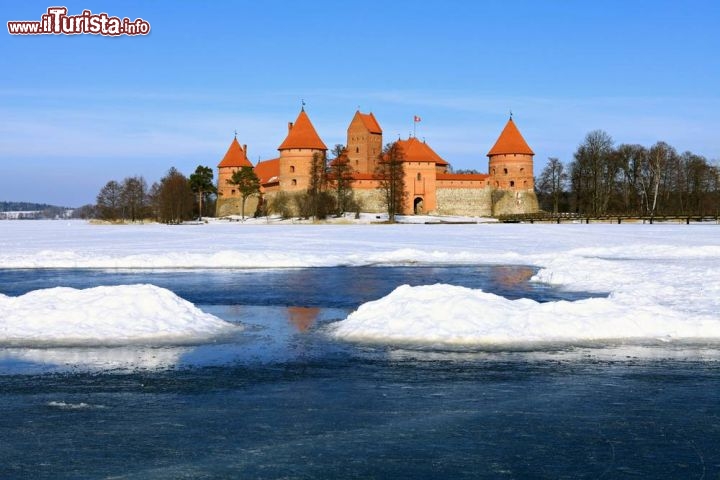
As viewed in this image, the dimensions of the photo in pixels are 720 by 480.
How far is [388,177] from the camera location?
7606 centimetres

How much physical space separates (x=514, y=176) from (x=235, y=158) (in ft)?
114

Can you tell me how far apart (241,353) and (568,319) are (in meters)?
4.32

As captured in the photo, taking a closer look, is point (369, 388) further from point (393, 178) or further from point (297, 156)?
point (297, 156)

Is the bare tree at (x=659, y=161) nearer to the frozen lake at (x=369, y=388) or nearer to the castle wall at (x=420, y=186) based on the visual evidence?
the castle wall at (x=420, y=186)

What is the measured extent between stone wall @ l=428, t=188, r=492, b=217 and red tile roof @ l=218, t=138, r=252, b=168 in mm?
25385

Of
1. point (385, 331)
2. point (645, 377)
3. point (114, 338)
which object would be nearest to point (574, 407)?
point (645, 377)

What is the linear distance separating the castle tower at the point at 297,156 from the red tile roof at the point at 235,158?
10082 mm

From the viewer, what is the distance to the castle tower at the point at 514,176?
3332 inches

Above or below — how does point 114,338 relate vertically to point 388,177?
below

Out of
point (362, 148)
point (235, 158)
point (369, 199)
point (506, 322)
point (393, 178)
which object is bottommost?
point (506, 322)

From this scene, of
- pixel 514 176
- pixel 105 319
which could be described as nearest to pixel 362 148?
pixel 514 176

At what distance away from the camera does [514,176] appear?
84.8 m

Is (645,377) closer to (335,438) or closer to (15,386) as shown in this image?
(335,438)

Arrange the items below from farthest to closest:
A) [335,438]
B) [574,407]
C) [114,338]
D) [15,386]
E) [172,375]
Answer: [114,338] → [172,375] → [15,386] → [574,407] → [335,438]
